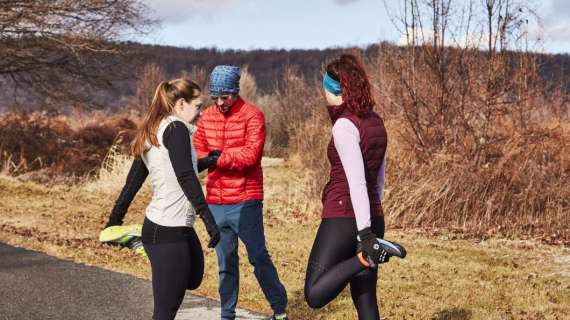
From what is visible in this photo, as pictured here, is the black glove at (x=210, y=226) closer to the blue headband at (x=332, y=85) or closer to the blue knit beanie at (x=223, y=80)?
the blue headband at (x=332, y=85)

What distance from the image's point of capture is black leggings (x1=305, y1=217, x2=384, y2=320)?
4.02m

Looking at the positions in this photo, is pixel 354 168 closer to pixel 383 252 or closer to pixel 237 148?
pixel 383 252

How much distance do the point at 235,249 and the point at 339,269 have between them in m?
1.60

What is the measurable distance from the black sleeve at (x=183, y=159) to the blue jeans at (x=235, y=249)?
4.33 feet

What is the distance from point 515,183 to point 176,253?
8.43 m

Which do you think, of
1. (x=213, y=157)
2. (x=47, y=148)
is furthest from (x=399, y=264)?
(x=47, y=148)

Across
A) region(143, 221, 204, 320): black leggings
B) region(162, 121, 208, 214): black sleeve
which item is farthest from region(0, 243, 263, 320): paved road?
region(162, 121, 208, 214): black sleeve

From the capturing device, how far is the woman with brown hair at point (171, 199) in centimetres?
405

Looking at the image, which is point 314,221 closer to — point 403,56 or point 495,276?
point 403,56

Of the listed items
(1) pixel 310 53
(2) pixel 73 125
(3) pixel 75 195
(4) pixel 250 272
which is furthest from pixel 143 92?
(1) pixel 310 53

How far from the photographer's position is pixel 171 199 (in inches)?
162

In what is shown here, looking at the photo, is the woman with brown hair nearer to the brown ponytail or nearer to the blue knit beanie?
the brown ponytail

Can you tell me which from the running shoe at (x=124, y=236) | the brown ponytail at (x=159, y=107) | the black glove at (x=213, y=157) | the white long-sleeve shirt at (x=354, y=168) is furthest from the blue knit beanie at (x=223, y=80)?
the white long-sleeve shirt at (x=354, y=168)

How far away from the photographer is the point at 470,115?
40.3ft
